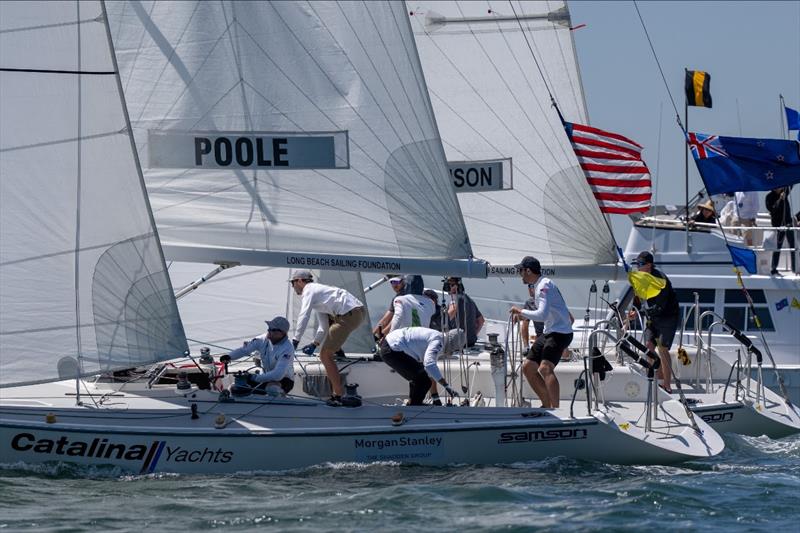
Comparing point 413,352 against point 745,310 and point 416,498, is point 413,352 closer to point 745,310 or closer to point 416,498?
point 416,498

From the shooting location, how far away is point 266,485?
12.0 meters

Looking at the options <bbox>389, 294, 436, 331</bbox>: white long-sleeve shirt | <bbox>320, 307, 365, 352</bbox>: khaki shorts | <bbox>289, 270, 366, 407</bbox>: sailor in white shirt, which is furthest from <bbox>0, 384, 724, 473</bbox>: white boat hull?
<bbox>389, 294, 436, 331</bbox>: white long-sleeve shirt

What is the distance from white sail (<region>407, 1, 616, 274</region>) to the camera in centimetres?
1747

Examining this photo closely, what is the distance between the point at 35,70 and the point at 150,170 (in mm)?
1567

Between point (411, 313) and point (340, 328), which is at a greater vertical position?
point (411, 313)

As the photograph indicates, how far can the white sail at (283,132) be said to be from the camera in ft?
43.6

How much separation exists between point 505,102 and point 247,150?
207 inches

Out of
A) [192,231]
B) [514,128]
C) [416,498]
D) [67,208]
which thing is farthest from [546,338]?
[514,128]

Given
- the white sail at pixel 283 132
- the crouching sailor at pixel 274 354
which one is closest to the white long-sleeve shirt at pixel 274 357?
the crouching sailor at pixel 274 354

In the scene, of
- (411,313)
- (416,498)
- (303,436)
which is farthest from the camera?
(411,313)

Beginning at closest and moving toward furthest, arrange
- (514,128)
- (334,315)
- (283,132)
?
1. (283,132)
2. (334,315)
3. (514,128)

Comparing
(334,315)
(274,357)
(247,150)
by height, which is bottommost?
(274,357)

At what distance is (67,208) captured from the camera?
485 inches

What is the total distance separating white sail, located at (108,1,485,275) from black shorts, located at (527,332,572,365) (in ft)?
3.06
